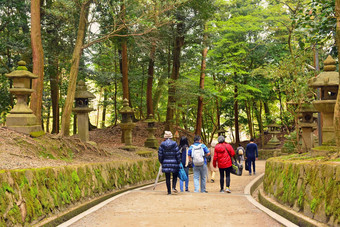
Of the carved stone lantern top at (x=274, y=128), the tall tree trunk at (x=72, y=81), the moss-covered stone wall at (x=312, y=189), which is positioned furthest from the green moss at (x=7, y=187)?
the carved stone lantern top at (x=274, y=128)

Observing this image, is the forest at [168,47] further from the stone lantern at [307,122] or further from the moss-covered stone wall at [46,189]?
the moss-covered stone wall at [46,189]

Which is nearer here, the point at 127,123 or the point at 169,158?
the point at 169,158

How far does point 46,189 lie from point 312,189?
4.68m

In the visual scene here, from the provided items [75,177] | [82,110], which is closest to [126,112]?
[82,110]

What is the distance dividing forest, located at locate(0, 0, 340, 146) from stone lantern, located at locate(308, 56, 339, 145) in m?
0.89

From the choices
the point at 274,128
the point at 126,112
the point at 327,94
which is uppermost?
the point at 126,112

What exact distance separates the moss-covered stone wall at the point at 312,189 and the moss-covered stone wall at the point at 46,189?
14.9 ft

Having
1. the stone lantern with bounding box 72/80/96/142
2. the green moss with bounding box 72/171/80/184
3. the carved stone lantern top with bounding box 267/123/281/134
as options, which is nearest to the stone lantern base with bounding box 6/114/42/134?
the green moss with bounding box 72/171/80/184

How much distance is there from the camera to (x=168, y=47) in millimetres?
30328

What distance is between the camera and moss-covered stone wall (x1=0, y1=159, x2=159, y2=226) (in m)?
5.28

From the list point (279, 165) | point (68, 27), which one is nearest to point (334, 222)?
point (279, 165)

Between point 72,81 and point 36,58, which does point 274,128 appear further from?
point 36,58

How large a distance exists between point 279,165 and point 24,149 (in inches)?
279

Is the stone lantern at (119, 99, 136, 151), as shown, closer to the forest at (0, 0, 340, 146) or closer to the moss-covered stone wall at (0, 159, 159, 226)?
the forest at (0, 0, 340, 146)
